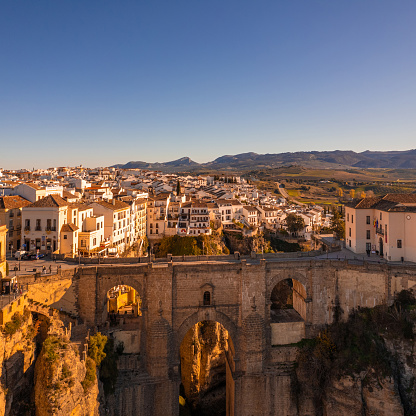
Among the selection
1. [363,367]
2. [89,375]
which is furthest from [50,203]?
[363,367]

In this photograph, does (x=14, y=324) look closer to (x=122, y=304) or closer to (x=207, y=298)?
(x=122, y=304)

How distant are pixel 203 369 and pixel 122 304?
1170 centimetres

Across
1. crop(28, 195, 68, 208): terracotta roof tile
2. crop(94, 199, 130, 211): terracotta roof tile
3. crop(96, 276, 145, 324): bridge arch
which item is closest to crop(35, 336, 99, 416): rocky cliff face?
crop(96, 276, 145, 324): bridge arch

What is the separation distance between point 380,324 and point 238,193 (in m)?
65.9

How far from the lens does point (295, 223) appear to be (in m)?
68.1

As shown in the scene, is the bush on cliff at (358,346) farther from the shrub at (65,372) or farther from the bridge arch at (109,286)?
the shrub at (65,372)

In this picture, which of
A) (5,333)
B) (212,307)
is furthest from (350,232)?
(5,333)

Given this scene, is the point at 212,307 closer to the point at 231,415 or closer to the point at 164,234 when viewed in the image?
the point at 231,415

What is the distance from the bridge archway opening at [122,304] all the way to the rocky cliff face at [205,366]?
6.98m

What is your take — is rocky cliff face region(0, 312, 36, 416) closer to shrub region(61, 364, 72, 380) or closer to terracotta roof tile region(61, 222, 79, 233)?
shrub region(61, 364, 72, 380)

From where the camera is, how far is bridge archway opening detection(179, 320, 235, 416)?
119ft

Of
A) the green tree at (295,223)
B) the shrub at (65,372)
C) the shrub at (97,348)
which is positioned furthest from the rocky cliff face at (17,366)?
the green tree at (295,223)

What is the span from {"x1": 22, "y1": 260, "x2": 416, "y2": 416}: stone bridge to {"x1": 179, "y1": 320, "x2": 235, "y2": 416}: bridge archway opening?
5565mm

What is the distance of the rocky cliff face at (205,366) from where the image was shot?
119ft
